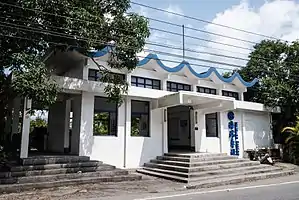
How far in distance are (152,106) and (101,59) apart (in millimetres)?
3457

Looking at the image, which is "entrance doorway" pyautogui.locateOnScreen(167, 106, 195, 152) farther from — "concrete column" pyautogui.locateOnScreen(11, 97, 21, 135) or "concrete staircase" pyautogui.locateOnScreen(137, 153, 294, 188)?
"concrete column" pyautogui.locateOnScreen(11, 97, 21, 135)

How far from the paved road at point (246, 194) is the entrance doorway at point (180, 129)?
7.01m

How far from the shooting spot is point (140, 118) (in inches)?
544

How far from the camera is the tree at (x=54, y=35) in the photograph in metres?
8.48

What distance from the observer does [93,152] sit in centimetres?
1202

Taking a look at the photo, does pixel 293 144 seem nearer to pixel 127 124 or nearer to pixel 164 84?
pixel 164 84

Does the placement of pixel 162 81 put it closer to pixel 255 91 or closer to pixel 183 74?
pixel 183 74

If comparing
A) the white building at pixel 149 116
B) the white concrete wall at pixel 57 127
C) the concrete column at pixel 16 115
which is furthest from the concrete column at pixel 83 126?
the concrete column at pixel 16 115

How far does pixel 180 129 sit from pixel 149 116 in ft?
14.7

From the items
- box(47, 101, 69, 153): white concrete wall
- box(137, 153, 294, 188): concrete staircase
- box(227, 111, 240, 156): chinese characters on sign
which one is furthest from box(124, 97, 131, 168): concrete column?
box(227, 111, 240, 156): chinese characters on sign

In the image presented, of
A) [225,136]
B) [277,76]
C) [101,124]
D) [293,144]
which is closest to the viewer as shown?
[101,124]

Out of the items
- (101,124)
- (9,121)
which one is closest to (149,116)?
(101,124)

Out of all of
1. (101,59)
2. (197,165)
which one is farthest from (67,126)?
(197,165)

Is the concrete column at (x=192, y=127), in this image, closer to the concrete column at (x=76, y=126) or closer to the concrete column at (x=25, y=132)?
the concrete column at (x=76, y=126)
